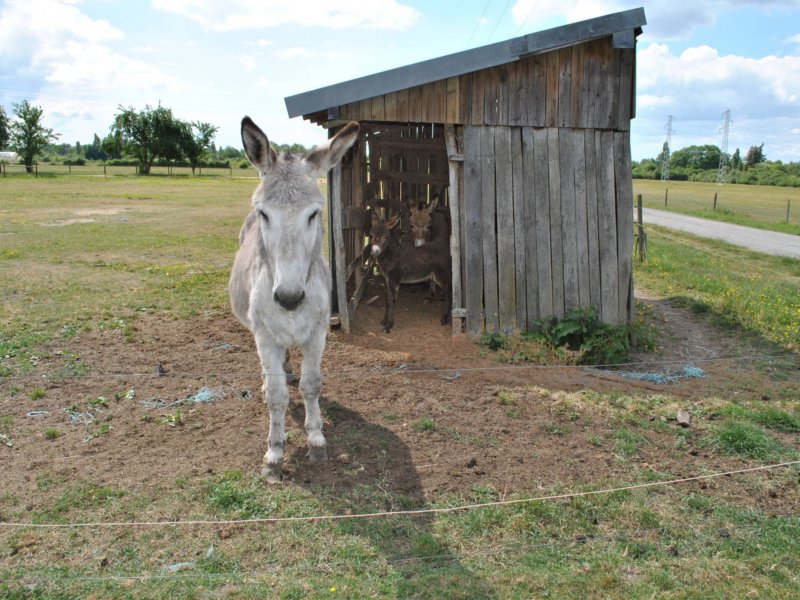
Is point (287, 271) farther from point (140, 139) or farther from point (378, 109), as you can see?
point (140, 139)

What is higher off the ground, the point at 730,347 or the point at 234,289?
the point at 234,289

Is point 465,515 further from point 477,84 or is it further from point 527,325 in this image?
point 477,84

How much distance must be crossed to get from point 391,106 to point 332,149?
4.62 metres

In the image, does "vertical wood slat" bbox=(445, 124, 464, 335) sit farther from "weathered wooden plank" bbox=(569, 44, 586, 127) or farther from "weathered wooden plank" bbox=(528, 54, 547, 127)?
"weathered wooden plank" bbox=(569, 44, 586, 127)

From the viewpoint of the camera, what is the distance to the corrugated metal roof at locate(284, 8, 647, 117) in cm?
855

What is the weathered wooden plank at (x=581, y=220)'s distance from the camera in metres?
9.32

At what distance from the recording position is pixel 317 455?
18.2 ft

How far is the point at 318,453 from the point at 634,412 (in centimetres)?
359

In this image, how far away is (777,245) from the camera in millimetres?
21688

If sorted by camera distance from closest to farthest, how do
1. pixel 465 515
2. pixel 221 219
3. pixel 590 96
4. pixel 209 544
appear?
1. pixel 209 544
2. pixel 465 515
3. pixel 590 96
4. pixel 221 219

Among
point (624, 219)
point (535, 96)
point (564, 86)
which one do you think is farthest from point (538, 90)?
point (624, 219)

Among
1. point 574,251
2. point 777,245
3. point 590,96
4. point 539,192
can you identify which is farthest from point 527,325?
point 777,245

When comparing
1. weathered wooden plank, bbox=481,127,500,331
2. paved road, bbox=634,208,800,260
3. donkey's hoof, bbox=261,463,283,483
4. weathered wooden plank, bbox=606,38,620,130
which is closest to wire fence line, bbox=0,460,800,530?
donkey's hoof, bbox=261,463,283,483

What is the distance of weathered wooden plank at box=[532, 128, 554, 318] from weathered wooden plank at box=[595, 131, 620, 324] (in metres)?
0.80
